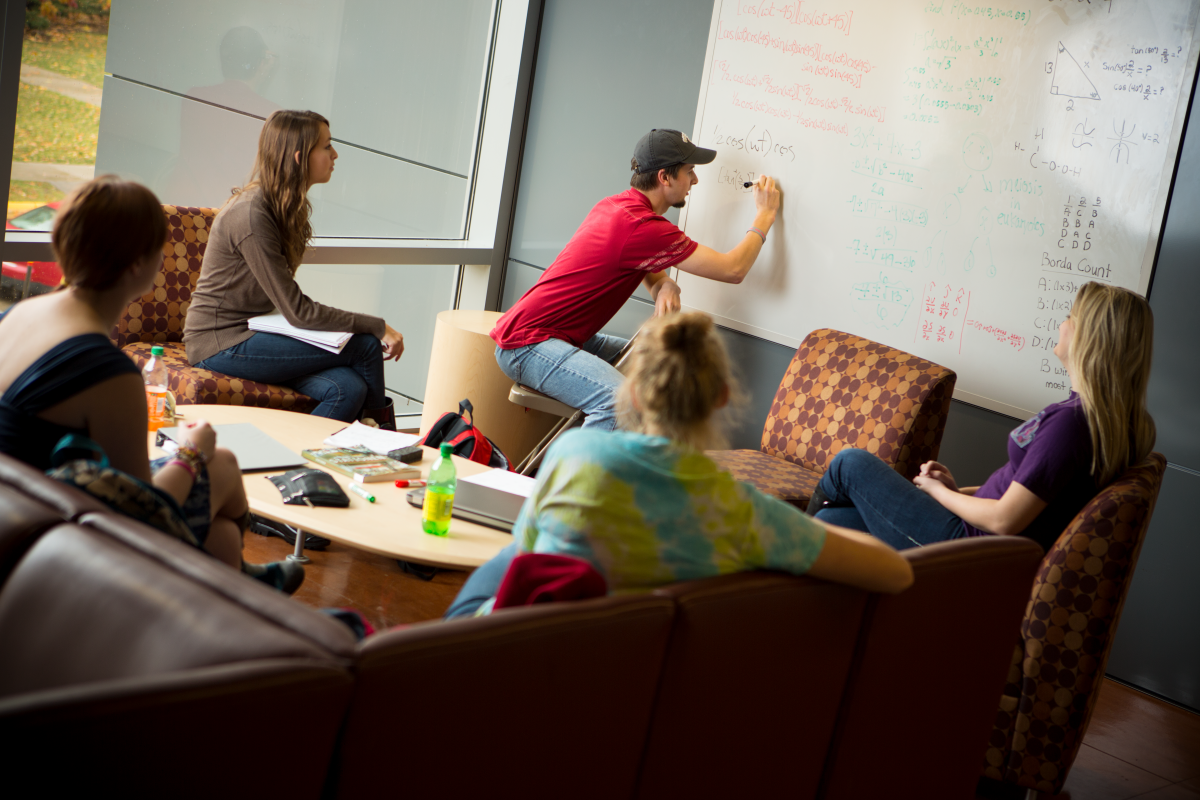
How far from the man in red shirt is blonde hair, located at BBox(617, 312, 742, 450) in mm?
1983

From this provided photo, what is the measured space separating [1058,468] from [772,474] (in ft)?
3.54

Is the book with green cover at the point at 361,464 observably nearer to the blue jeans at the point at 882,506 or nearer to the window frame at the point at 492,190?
the blue jeans at the point at 882,506

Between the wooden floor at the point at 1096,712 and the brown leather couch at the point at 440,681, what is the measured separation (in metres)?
1.14

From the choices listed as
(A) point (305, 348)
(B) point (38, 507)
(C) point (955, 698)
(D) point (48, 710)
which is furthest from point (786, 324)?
(D) point (48, 710)

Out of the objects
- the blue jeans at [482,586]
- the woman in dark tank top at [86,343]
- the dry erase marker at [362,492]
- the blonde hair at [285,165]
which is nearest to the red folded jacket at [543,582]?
the blue jeans at [482,586]

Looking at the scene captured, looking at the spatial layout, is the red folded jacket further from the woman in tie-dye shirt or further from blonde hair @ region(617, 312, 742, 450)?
blonde hair @ region(617, 312, 742, 450)

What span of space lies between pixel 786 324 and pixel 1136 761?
188 cm

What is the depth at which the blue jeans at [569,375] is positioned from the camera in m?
3.59

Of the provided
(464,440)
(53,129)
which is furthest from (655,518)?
(53,129)

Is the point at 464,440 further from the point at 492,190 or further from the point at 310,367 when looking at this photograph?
the point at 492,190

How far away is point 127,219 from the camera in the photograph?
1716mm

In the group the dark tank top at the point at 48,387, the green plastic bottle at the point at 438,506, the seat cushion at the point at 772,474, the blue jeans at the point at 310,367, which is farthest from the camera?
the blue jeans at the point at 310,367

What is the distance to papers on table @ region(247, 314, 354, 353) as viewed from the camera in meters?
3.61

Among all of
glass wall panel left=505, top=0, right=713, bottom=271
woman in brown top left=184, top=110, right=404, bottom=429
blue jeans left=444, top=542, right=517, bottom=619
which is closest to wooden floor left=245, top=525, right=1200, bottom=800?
woman in brown top left=184, top=110, right=404, bottom=429
